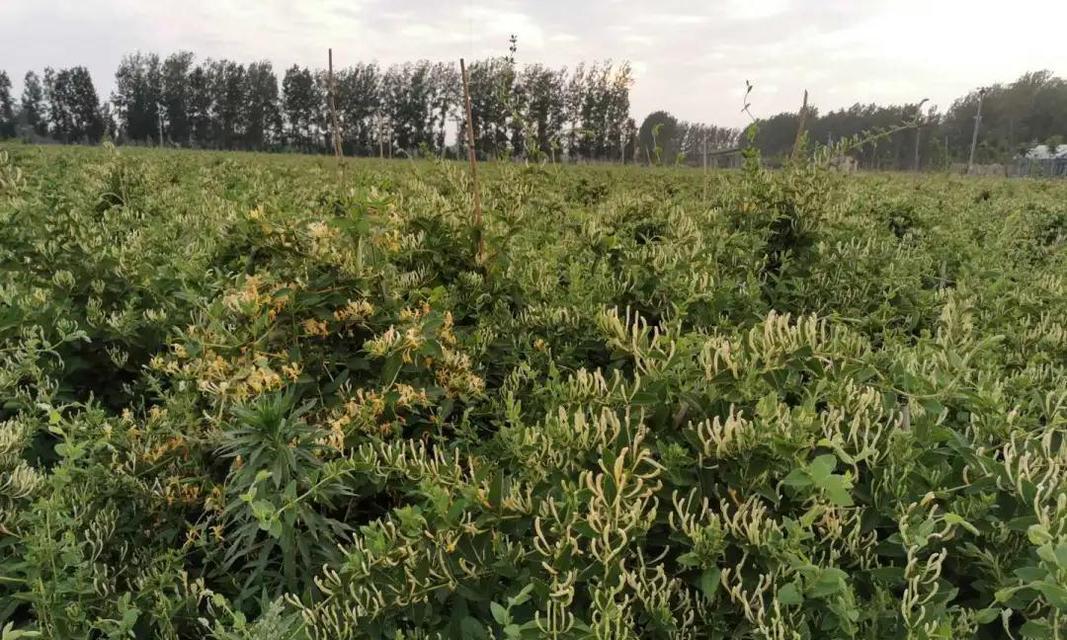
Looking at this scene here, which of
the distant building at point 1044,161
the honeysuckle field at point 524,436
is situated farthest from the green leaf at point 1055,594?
the distant building at point 1044,161

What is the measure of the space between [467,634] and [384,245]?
1.54m

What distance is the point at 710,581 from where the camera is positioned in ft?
4.05

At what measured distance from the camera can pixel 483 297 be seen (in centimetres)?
287

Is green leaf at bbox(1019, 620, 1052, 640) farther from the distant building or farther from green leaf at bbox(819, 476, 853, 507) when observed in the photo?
the distant building

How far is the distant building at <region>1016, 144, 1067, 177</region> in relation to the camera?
92.3 feet

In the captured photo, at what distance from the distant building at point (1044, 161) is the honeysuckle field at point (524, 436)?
26443mm

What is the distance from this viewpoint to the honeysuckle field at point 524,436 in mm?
1247

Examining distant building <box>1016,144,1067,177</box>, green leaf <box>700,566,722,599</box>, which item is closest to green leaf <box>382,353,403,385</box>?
green leaf <box>700,566,722,599</box>

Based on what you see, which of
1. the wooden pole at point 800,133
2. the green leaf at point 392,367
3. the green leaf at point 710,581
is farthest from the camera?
the wooden pole at point 800,133

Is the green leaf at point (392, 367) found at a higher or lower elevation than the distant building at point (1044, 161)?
lower

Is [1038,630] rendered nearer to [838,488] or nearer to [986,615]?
[986,615]

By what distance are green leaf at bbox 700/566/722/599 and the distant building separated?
27708 mm

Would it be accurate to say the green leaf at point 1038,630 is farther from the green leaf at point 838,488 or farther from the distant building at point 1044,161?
the distant building at point 1044,161

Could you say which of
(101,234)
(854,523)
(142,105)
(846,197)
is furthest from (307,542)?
(142,105)
